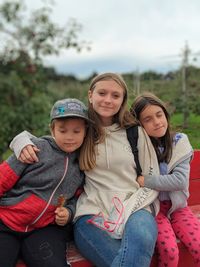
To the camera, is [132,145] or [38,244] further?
[132,145]

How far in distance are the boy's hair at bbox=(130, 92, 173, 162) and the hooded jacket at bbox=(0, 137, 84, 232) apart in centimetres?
55

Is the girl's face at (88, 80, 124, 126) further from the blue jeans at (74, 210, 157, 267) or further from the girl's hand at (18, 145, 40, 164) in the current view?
the blue jeans at (74, 210, 157, 267)

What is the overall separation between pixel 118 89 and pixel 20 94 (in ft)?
16.6

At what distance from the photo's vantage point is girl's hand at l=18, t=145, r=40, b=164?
2.32 meters

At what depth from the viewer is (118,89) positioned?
8.26ft

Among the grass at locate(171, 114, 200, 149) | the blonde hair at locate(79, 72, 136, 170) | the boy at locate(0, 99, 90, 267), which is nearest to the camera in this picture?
the boy at locate(0, 99, 90, 267)

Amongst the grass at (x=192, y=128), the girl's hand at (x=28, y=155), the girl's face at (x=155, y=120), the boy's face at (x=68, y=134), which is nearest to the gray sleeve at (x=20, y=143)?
the girl's hand at (x=28, y=155)

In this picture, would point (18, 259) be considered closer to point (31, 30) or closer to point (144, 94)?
point (144, 94)

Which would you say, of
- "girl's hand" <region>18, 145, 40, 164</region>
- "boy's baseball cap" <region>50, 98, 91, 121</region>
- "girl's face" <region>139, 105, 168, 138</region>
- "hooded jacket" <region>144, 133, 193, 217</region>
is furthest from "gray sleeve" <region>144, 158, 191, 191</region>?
"girl's hand" <region>18, 145, 40, 164</region>

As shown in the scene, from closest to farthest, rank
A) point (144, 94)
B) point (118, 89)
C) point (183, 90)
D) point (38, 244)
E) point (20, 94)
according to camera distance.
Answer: point (38, 244) < point (118, 89) < point (144, 94) < point (183, 90) < point (20, 94)

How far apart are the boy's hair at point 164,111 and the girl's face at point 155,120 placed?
0.03 m

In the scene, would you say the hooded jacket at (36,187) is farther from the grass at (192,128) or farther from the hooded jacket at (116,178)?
the grass at (192,128)

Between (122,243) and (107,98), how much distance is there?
0.83 m

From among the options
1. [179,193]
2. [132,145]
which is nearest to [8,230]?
[132,145]
